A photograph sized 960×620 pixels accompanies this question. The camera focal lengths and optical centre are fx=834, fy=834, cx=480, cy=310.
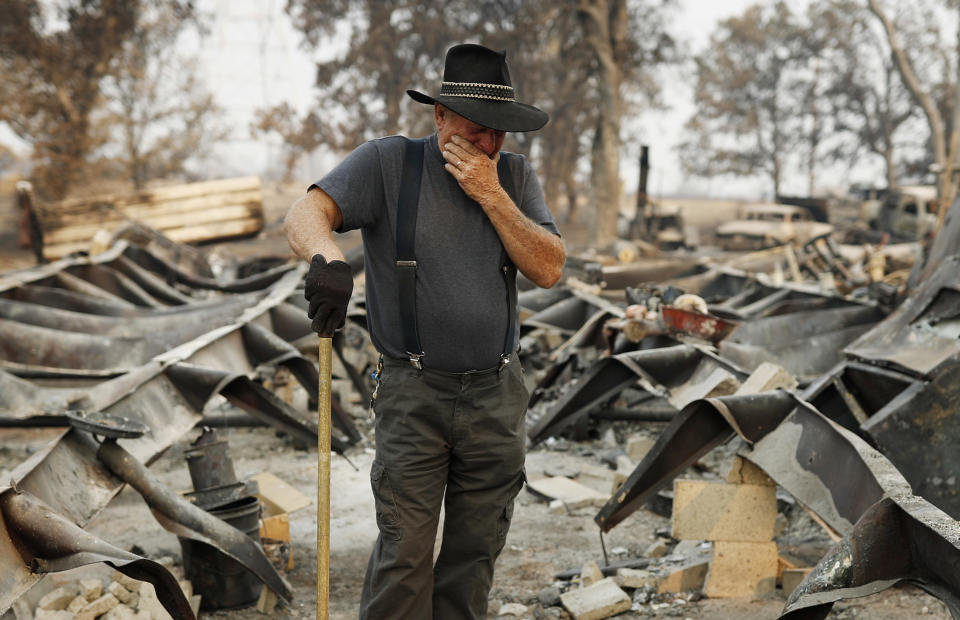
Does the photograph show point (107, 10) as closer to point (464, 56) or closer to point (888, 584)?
point (464, 56)

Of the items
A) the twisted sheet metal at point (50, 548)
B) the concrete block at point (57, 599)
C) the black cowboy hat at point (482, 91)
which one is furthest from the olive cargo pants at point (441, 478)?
the concrete block at point (57, 599)

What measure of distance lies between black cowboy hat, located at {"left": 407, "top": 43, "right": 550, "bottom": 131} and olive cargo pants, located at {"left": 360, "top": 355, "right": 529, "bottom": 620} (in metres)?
0.86

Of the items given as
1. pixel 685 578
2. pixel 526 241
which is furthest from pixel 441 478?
pixel 685 578

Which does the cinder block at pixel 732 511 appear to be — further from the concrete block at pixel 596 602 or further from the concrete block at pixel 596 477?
the concrete block at pixel 596 477

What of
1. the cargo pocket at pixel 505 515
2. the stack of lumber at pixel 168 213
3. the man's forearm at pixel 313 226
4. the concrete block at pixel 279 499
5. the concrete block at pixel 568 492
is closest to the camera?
the man's forearm at pixel 313 226

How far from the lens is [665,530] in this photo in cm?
489

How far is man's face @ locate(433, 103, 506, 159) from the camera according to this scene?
2.79 metres

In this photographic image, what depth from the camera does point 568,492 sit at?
5.53 metres

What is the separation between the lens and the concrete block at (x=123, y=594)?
336cm

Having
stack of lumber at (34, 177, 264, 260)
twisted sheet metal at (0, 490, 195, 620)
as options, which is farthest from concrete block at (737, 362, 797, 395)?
stack of lumber at (34, 177, 264, 260)

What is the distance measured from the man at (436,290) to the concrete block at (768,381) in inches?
72.4

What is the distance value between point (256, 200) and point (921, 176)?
1285 inches

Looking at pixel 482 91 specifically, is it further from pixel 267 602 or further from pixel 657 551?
pixel 657 551

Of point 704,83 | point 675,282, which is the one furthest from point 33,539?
point 704,83
